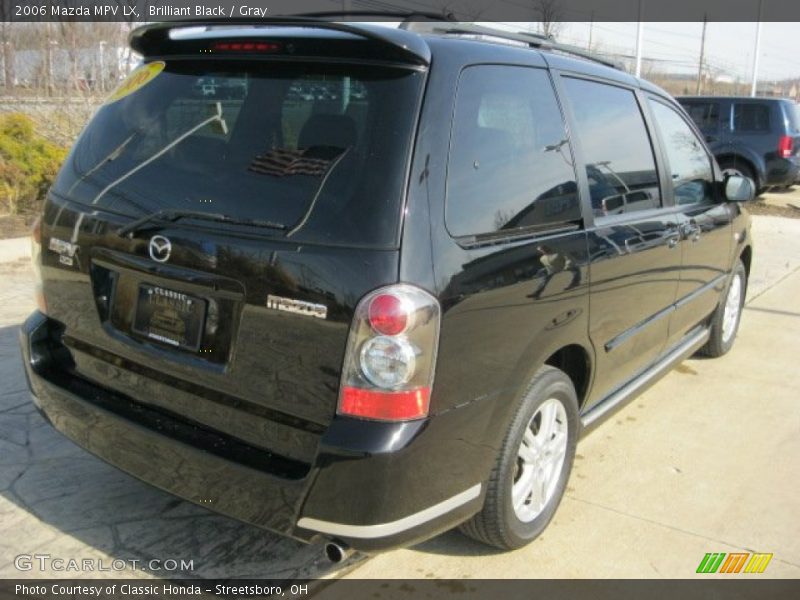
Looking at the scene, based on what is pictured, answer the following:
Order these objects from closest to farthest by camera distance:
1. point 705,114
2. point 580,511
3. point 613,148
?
point 580,511 < point 613,148 < point 705,114

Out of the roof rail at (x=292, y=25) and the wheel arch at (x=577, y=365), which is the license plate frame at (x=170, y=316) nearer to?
the roof rail at (x=292, y=25)

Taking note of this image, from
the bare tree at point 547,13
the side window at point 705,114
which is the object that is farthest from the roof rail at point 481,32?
the bare tree at point 547,13

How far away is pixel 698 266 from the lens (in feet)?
14.8

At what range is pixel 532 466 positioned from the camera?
3.07 metres

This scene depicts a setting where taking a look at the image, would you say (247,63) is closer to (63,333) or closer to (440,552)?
(63,333)

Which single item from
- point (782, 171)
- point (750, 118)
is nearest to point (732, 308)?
point (782, 171)

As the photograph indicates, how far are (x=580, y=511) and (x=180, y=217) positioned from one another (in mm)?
2177

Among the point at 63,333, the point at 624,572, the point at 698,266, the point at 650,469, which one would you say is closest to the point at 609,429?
the point at 650,469

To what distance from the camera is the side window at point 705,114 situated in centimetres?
1500

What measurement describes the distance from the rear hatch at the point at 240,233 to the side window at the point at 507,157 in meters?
0.26

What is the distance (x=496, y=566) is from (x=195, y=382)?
139 centimetres

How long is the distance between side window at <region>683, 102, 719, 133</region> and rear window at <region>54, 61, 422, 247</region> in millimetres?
13989

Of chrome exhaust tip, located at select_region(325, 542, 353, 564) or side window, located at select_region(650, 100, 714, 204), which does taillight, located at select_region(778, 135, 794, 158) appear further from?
chrome exhaust tip, located at select_region(325, 542, 353, 564)

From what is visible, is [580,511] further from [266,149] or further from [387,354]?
[266,149]
